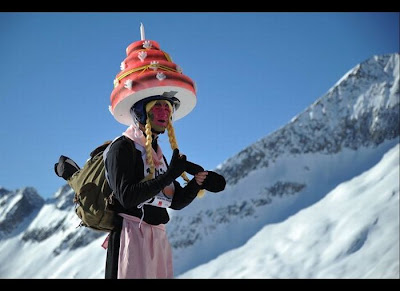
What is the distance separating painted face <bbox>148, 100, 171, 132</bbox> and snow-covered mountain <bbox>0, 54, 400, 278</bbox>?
70968 millimetres

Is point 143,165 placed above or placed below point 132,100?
below

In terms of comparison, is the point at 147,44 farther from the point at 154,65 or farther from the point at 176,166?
the point at 176,166

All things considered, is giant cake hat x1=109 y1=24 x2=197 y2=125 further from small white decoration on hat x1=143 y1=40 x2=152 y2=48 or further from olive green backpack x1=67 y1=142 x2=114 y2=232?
olive green backpack x1=67 y1=142 x2=114 y2=232

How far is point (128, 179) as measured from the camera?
3.35m

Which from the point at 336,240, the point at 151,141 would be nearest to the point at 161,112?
the point at 151,141

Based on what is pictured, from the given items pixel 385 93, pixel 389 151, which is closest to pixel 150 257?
pixel 389 151

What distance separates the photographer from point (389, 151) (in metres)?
105

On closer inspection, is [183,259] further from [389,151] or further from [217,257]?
[389,151]

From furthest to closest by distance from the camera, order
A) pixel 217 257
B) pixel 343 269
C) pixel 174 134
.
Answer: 1. pixel 217 257
2. pixel 343 269
3. pixel 174 134

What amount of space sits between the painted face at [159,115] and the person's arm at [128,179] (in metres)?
0.34

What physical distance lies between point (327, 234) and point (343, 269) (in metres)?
11.6
